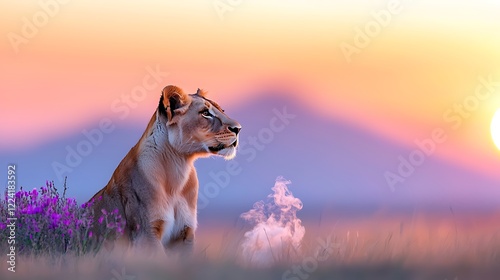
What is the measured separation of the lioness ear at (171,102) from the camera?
9930 millimetres

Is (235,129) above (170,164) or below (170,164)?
above

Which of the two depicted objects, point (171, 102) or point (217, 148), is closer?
point (171, 102)

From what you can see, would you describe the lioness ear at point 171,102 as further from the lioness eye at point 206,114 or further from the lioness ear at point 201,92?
the lioness ear at point 201,92

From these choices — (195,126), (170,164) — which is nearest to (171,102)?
(195,126)

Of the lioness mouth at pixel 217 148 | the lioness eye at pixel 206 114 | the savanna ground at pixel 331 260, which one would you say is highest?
the lioness eye at pixel 206 114

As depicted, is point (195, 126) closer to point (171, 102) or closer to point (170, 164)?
point (171, 102)

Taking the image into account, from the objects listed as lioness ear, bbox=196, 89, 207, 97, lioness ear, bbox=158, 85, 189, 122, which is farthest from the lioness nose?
lioness ear, bbox=196, 89, 207, 97

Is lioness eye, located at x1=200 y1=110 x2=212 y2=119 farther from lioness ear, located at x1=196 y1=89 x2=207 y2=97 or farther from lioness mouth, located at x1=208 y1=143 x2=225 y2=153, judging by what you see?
lioness ear, located at x1=196 y1=89 x2=207 y2=97

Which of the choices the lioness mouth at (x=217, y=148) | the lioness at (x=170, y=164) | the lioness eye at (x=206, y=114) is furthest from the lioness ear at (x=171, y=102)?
the lioness mouth at (x=217, y=148)

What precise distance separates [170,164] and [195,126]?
0.54 m

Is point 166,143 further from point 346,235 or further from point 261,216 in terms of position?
point 346,235

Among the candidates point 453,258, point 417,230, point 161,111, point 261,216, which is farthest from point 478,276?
point 161,111

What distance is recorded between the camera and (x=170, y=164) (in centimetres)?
1010

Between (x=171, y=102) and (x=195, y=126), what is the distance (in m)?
0.40
